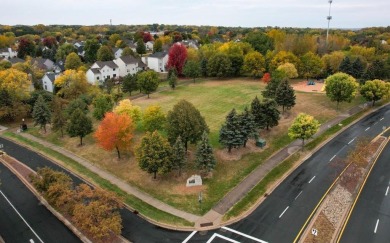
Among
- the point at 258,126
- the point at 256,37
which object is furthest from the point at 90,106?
the point at 256,37

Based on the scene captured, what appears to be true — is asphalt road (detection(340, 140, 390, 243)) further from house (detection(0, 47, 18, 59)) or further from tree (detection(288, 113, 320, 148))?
house (detection(0, 47, 18, 59))

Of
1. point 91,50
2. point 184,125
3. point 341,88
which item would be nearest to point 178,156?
point 184,125

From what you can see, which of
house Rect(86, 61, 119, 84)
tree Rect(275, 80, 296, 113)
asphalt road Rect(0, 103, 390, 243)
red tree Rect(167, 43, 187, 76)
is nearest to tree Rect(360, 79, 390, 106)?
tree Rect(275, 80, 296, 113)

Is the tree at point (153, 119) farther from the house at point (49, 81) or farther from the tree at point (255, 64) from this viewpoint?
the tree at point (255, 64)

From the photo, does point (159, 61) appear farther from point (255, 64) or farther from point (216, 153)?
point (216, 153)

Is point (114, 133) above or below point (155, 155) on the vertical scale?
above

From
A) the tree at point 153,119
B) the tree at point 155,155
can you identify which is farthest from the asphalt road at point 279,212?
the tree at point 153,119
